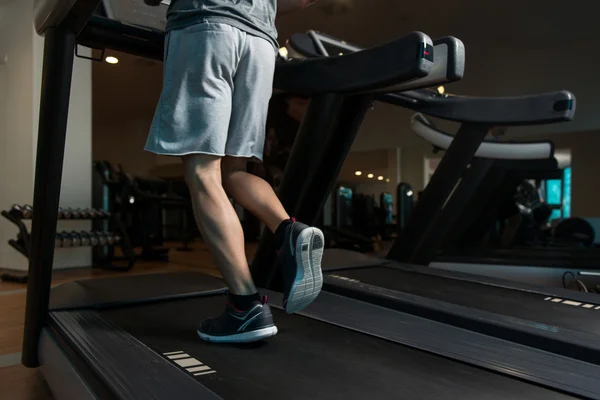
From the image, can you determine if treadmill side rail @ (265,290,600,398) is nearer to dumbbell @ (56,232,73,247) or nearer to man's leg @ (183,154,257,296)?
man's leg @ (183,154,257,296)

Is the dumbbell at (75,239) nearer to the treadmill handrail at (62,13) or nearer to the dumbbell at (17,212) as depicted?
the dumbbell at (17,212)

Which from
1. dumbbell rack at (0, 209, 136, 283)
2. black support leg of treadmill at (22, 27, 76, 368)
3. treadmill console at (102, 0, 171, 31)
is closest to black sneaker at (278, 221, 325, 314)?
black support leg of treadmill at (22, 27, 76, 368)

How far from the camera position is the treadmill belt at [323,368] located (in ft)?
3.23

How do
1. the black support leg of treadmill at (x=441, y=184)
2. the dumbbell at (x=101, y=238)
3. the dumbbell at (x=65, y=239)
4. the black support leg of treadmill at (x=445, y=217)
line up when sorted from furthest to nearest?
the dumbbell at (x=101, y=238) → the dumbbell at (x=65, y=239) → the black support leg of treadmill at (x=445, y=217) → the black support leg of treadmill at (x=441, y=184)

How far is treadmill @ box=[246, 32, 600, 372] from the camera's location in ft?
5.09

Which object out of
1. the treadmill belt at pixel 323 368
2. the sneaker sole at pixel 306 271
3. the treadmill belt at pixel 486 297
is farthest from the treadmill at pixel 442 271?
the sneaker sole at pixel 306 271

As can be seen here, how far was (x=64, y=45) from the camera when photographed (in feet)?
4.67

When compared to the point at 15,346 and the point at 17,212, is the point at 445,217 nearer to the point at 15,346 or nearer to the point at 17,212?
the point at 15,346

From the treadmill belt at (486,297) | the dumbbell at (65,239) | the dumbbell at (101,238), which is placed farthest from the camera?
the dumbbell at (101,238)

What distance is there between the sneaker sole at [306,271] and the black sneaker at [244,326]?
92 millimetres

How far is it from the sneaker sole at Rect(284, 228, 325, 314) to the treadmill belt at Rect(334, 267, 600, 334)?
904mm

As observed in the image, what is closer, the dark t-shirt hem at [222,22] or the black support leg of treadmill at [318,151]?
the dark t-shirt hem at [222,22]

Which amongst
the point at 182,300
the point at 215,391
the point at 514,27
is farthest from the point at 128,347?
the point at 514,27

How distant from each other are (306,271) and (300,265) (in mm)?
25
